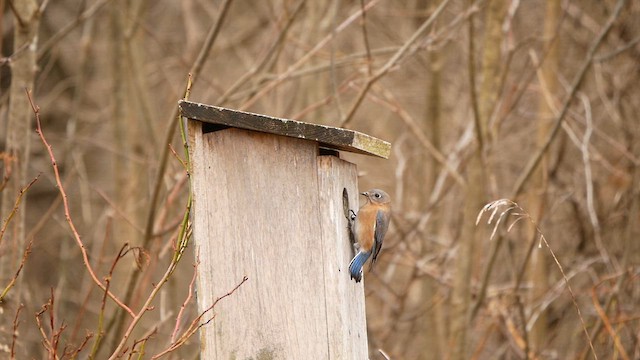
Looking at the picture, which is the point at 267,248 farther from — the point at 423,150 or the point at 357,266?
the point at 423,150

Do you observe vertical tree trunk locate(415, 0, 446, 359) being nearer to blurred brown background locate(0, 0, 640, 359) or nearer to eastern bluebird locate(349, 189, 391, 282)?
blurred brown background locate(0, 0, 640, 359)

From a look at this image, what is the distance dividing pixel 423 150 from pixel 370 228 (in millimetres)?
3435

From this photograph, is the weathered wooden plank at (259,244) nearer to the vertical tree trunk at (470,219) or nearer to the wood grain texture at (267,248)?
the wood grain texture at (267,248)

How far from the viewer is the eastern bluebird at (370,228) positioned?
120 inches

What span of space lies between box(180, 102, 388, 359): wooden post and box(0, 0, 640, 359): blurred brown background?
0.43m

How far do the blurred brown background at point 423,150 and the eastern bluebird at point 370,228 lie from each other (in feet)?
1.90

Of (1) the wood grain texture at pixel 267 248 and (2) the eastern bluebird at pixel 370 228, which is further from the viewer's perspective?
(2) the eastern bluebird at pixel 370 228

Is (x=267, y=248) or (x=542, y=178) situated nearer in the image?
(x=267, y=248)

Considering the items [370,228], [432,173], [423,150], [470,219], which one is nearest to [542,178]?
[432,173]

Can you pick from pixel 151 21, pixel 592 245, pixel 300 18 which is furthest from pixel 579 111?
pixel 151 21

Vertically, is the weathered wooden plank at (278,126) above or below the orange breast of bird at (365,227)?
above

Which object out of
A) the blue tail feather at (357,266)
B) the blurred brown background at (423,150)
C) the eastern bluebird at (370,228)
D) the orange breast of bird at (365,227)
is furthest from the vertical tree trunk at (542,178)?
the blue tail feather at (357,266)

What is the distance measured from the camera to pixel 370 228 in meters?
3.33

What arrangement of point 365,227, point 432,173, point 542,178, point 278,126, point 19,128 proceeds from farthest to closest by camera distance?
point 432,173
point 542,178
point 19,128
point 365,227
point 278,126
